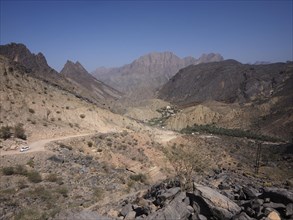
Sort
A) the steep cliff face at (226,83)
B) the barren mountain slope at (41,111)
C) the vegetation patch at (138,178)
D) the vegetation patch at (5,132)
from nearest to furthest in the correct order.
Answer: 1. the vegetation patch at (138,178)
2. the vegetation patch at (5,132)
3. the barren mountain slope at (41,111)
4. the steep cliff face at (226,83)

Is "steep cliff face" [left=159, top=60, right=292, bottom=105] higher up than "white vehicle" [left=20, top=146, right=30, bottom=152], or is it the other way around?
"steep cliff face" [left=159, top=60, right=292, bottom=105]

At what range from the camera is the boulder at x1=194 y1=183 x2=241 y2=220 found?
10.5 meters

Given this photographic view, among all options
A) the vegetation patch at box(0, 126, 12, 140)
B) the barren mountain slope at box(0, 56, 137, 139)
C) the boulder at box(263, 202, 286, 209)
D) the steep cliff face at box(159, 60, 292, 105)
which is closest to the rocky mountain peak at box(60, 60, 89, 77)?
the steep cliff face at box(159, 60, 292, 105)

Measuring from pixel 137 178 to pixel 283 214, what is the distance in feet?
46.5

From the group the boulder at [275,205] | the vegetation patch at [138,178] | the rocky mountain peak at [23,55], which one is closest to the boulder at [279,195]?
the boulder at [275,205]

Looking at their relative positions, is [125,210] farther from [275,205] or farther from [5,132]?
[5,132]

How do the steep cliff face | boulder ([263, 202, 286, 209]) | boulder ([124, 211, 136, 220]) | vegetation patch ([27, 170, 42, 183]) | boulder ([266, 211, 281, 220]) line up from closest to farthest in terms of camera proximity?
→ 1. boulder ([266, 211, 281, 220])
2. boulder ([263, 202, 286, 209])
3. boulder ([124, 211, 136, 220])
4. vegetation patch ([27, 170, 42, 183])
5. the steep cliff face

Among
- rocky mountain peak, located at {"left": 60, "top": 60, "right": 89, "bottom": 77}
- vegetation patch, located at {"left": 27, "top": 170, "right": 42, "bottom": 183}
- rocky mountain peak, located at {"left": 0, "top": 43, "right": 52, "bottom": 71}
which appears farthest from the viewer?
rocky mountain peak, located at {"left": 60, "top": 60, "right": 89, "bottom": 77}

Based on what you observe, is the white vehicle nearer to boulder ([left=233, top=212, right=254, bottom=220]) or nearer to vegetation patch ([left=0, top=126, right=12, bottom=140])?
vegetation patch ([left=0, top=126, right=12, bottom=140])

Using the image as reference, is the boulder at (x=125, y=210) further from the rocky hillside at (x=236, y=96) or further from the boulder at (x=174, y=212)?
the rocky hillside at (x=236, y=96)

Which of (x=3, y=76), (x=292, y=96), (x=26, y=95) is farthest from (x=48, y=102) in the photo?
(x=292, y=96)

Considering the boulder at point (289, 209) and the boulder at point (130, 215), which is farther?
the boulder at point (130, 215)

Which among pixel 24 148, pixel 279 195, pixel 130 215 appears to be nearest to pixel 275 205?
pixel 279 195

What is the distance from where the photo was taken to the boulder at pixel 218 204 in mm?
10523
